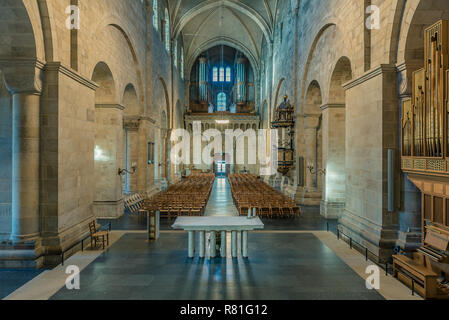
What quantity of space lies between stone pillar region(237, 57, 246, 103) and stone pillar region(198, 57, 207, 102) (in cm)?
381

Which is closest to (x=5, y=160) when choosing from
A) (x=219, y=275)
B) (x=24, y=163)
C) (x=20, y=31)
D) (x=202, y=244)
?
(x=24, y=163)

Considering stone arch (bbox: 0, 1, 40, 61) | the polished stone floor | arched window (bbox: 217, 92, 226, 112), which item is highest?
arched window (bbox: 217, 92, 226, 112)

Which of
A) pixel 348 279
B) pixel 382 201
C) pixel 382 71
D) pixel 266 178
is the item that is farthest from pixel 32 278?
pixel 266 178

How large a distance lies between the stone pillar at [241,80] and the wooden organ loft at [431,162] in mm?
30621

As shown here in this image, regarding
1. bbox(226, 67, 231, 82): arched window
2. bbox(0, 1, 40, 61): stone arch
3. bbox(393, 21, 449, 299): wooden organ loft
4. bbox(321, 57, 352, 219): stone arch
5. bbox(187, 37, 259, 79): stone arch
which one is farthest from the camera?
bbox(226, 67, 231, 82): arched window

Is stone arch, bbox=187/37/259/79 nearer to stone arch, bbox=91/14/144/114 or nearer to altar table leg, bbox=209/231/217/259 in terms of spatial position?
stone arch, bbox=91/14/144/114

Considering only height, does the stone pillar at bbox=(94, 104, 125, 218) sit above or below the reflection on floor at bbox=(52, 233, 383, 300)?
above

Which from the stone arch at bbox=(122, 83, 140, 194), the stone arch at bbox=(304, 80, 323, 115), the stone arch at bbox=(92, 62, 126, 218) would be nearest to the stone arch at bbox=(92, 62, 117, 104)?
the stone arch at bbox=(92, 62, 126, 218)

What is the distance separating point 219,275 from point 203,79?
31880 millimetres

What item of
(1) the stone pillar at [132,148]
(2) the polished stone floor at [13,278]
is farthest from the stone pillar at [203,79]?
(2) the polished stone floor at [13,278]

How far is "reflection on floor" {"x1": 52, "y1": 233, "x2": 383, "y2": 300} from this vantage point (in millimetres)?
5551

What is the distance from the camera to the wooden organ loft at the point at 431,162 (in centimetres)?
544

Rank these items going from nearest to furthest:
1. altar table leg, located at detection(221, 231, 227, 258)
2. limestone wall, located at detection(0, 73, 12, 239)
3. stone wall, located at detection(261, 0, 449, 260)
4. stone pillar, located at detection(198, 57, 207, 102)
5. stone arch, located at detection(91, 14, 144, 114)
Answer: stone wall, located at detection(261, 0, 449, 260) < limestone wall, located at detection(0, 73, 12, 239) < altar table leg, located at detection(221, 231, 227, 258) < stone arch, located at detection(91, 14, 144, 114) < stone pillar, located at detection(198, 57, 207, 102)
